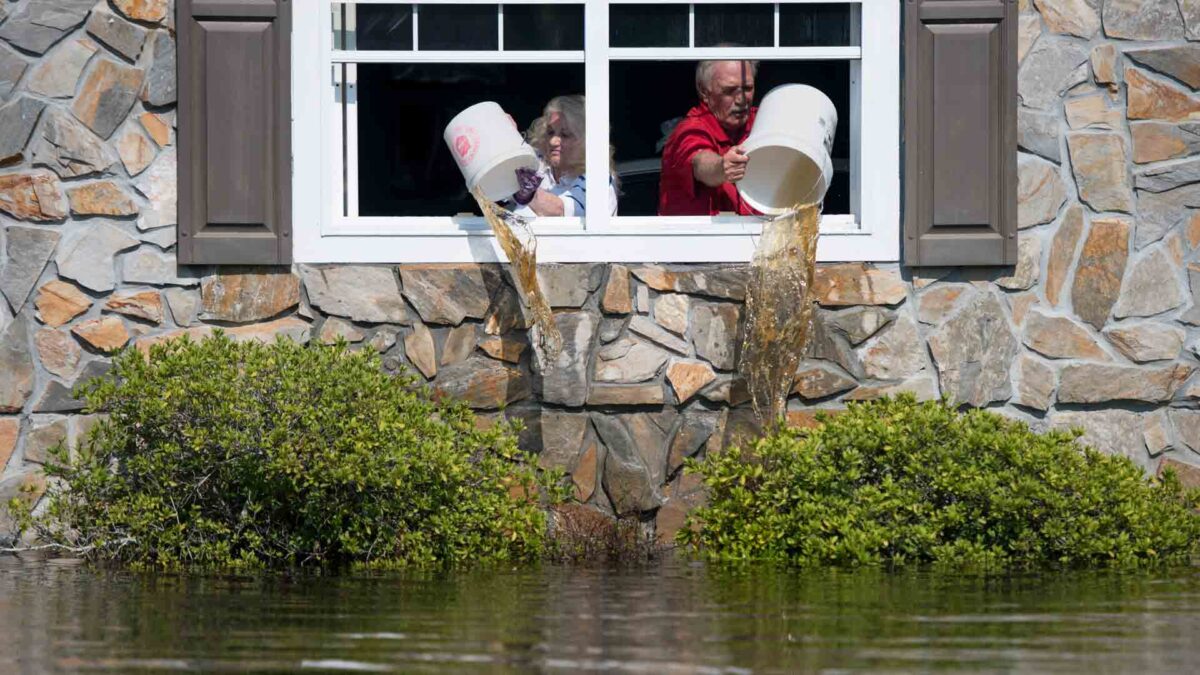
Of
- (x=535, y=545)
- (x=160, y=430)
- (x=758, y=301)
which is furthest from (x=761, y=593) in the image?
(x=160, y=430)

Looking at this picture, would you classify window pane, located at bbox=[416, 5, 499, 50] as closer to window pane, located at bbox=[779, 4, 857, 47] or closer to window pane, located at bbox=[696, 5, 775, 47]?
window pane, located at bbox=[696, 5, 775, 47]

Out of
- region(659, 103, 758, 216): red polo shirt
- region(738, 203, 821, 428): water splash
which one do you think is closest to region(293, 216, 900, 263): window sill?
region(738, 203, 821, 428): water splash

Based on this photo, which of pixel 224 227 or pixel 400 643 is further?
pixel 224 227

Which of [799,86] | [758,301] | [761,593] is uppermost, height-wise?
[799,86]

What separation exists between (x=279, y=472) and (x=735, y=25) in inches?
113

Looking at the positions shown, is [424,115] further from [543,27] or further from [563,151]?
[543,27]

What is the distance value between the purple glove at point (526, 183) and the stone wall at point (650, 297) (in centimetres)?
43

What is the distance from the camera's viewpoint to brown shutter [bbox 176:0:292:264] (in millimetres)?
7801

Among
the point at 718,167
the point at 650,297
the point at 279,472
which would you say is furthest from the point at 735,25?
the point at 279,472

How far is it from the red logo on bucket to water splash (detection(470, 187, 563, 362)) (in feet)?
0.52

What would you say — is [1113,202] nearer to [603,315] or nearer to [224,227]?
[603,315]

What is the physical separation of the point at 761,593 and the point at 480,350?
2107 millimetres

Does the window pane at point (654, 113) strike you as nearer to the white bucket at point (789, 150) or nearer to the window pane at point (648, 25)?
the white bucket at point (789, 150)

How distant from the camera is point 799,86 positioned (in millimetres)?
8062
